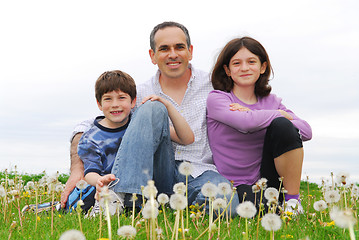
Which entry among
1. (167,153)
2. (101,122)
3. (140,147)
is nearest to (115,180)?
(140,147)

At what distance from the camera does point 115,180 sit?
161 inches

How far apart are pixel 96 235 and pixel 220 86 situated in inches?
108

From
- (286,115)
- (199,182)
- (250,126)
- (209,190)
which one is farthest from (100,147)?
(286,115)

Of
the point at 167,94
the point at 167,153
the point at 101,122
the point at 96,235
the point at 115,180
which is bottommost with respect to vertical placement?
the point at 96,235

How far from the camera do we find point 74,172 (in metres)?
5.37

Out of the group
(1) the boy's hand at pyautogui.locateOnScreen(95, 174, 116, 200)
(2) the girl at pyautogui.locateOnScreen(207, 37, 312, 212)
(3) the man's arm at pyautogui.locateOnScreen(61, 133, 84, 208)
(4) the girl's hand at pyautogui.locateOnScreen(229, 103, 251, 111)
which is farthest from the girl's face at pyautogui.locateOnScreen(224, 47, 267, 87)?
(3) the man's arm at pyautogui.locateOnScreen(61, 133, 84, 208)

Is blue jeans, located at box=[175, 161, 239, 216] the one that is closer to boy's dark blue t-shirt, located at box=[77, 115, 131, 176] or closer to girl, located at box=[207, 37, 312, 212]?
girl, located at box=[207, 37, 312, 212]

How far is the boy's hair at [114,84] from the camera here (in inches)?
195

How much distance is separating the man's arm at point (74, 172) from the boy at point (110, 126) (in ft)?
1.34

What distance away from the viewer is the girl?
15.4 feet

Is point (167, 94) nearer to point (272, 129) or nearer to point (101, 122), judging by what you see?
point (101, 122)

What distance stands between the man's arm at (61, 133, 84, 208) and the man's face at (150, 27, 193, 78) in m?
1.51

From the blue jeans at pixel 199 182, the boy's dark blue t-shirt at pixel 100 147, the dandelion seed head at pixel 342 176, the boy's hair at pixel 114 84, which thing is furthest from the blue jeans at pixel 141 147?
the dandelion seed head at pixel 342 176

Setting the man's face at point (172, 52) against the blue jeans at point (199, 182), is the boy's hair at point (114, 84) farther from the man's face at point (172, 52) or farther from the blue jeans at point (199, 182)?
the blue jeans at point (199, 182)
